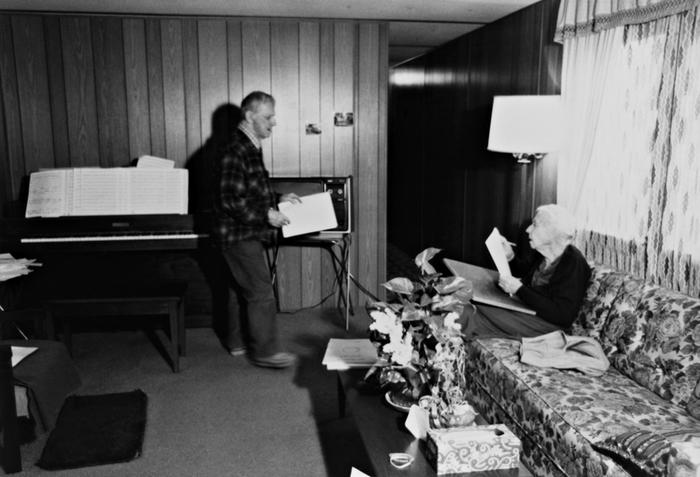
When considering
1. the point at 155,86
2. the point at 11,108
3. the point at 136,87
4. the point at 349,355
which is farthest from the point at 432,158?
the point at 349,355

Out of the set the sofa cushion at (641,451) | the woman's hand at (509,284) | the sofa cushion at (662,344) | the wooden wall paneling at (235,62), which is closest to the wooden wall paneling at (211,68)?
the wooden wall paneling at (235,62)

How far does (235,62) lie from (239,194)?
5.03 ft

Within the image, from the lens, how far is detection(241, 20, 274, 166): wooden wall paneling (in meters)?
4.64

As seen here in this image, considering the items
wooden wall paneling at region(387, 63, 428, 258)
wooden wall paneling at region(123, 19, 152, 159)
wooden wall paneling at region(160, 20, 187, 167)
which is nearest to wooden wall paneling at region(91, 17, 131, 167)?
wooden wall paneling at region(123, 19, 152, 159)

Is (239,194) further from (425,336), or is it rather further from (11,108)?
(11,108)

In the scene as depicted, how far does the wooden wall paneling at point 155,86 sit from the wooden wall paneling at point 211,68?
0.95ft

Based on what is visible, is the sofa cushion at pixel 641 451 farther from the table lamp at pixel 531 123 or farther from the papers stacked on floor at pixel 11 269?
the papers stacked on floor at pixel 11 269

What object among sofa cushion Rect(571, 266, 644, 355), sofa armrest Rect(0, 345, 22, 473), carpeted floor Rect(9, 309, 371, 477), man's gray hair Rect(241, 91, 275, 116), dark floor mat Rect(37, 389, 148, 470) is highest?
man's gray hair Rect(241, 91, 275, 116)

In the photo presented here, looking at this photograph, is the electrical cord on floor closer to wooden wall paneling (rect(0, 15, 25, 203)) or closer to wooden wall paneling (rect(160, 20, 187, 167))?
wooden wall paneling (rect(160, 20, 187, 167))

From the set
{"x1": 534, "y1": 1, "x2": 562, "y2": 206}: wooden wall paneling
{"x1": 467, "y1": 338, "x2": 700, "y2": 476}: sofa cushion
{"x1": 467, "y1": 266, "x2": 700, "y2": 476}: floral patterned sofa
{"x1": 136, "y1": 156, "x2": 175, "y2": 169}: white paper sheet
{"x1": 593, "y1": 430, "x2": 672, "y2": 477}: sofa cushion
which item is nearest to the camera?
{"x1": 593, "y1": 430, "x2": 672, "y2": 477}: sofa cushion

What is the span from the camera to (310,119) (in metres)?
4.81

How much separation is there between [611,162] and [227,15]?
284 centimetres

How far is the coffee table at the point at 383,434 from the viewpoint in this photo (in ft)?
6.05

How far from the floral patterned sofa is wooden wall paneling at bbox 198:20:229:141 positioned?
275 centimetres
